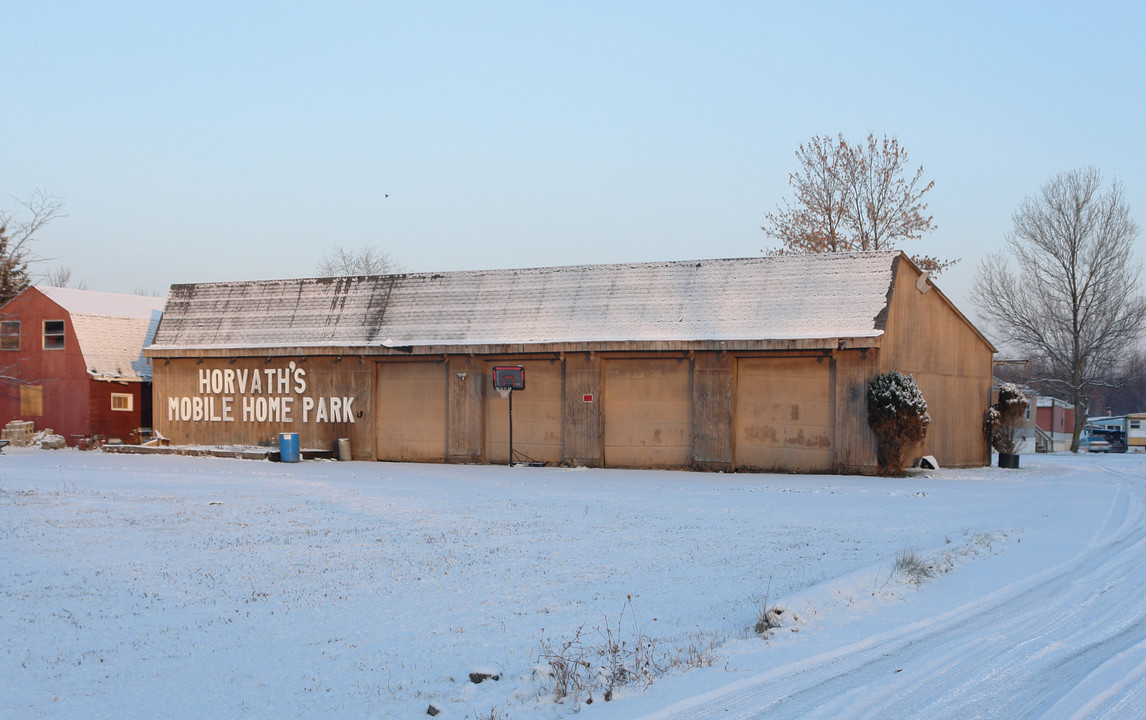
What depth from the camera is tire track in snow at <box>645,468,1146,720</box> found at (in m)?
6.12

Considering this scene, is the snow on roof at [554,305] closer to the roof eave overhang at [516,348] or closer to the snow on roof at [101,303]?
the roof eave overhang at [516,348]

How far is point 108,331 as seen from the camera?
1351 inches

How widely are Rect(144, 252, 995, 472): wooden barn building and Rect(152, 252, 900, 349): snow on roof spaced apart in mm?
60

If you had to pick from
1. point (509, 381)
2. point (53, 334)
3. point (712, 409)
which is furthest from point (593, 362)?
point (53, 334)

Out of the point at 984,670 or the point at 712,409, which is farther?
the point at 712,409

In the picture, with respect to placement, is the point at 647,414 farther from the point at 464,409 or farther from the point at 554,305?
the point at 464,409

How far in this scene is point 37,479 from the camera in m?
20.0

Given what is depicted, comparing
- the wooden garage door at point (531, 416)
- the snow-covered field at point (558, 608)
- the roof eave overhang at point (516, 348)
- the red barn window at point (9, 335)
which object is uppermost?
the red barn window at point (9, 335)

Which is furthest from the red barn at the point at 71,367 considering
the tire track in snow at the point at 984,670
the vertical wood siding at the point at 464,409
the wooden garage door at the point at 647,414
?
the tire track in snow at the point at 984,670

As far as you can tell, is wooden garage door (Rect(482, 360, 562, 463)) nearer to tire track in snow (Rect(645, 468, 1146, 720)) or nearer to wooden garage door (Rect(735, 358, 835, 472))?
wooden garage door (Rect(735, 358, 835, 472))

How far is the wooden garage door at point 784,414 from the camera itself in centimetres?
2383

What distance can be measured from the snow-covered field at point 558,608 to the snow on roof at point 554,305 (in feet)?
28.6

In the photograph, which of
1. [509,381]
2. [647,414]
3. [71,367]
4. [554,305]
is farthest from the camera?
[71,367]

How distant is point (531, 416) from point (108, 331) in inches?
679
